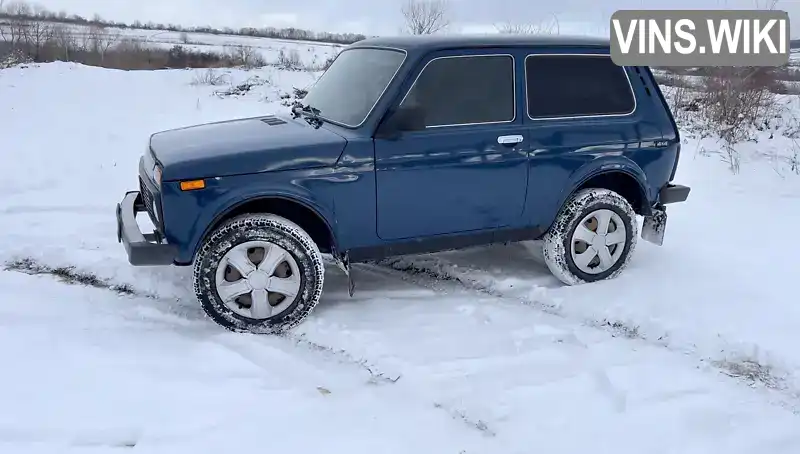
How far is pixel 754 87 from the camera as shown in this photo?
11.7 metres

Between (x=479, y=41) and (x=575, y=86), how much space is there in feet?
2.71

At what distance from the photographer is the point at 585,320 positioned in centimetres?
455

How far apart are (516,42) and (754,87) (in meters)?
8.89

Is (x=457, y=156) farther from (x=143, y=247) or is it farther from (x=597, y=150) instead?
(x=143, y=247)

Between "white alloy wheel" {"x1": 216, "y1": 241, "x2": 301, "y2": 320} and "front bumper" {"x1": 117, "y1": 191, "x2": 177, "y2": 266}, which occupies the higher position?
"front bumper" {"x1": 117, "y1": 191, "x2": 177, "y2": 266}

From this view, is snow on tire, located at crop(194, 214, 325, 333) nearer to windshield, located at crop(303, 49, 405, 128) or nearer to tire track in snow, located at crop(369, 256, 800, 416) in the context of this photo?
windshield, located at crop(303, 49, 405, 128)

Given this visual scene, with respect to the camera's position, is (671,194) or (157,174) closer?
(157,174)

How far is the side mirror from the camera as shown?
169 inches

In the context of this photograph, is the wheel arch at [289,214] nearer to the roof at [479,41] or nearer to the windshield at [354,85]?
the windshield at [354,85]

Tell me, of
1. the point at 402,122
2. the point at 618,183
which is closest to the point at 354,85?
the point at 402,122

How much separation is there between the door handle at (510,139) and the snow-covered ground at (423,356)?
1.14 meters

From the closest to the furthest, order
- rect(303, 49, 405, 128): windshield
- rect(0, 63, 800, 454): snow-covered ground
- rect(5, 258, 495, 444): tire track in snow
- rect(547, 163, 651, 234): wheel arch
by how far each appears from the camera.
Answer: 1. rect(0, 63, 800, 454): snow-covered ground
2. rect(5, 258, 495, 444): tire track in snow
3. rect(303, 49, 405, 128): windshield
4. rect(547, 163, 651, 234): wheel arch

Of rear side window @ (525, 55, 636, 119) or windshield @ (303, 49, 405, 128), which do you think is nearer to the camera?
windshield @ (303, 49, 405, 128)

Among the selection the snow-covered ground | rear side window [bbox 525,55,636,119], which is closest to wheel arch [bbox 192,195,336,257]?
the snow-covered ground
